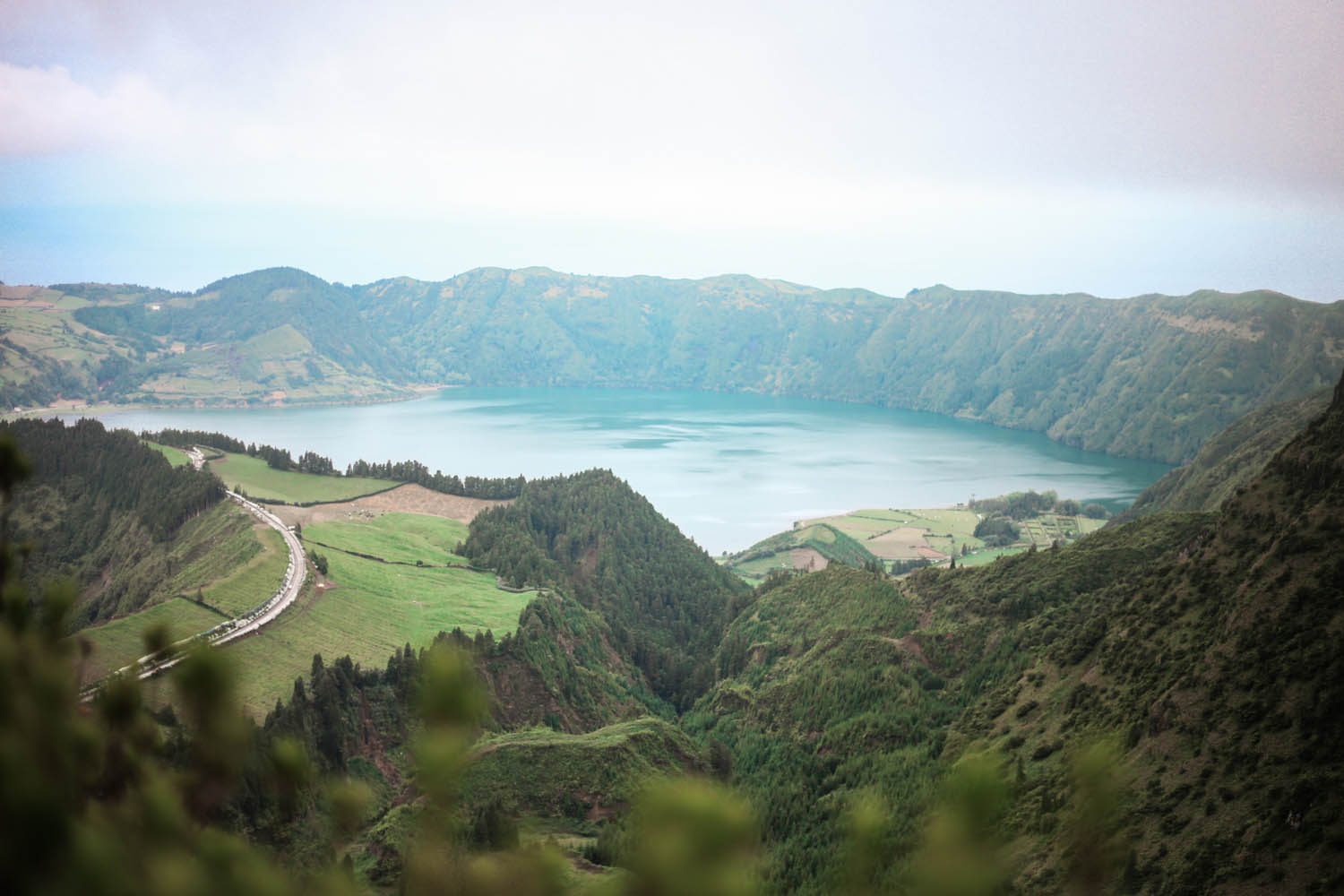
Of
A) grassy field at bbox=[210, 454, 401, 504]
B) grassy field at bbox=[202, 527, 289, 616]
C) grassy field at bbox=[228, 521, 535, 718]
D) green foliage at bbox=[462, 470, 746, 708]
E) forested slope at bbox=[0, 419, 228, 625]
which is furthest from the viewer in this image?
grassy field at bbox=[210, 454, 401, 504]

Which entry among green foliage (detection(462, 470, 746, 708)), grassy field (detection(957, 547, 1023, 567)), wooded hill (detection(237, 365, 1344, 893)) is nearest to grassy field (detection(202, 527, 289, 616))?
wooded hill (detection(237, 365, 1344, 893))

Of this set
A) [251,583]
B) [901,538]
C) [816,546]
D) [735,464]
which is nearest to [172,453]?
[251,583]

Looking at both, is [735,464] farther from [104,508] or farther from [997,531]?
[104,508]

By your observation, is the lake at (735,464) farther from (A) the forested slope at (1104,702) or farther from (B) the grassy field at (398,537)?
(A) the forested slope at (1104,702)

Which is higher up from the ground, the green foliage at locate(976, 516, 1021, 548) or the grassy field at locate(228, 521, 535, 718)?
the grassy field at locate(228, 521, 535, 718)

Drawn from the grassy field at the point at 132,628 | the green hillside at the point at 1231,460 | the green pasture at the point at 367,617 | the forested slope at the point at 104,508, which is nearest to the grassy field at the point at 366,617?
the green pasture at the point at 367,617

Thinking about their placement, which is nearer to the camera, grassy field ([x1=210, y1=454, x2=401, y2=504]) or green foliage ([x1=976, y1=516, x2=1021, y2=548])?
grassy field ([x1=210, y1=454, x2=401, y2=504])

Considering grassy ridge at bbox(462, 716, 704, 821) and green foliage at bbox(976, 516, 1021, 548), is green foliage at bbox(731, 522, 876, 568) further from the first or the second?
grassy ridge at bbox(462, 716, 704, 821)
